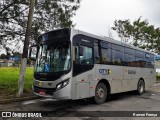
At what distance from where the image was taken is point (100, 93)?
31.7 ft

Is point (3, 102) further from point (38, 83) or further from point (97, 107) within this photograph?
point (97, 107)

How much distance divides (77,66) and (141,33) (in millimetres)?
24788

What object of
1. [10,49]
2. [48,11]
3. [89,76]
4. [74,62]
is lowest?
[89,76]

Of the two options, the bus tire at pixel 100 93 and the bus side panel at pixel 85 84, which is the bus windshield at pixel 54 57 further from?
the bus tire at pixel 100 93

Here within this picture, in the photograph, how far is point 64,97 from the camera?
7.85 meters

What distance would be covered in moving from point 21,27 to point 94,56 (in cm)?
528

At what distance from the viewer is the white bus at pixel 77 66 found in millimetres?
8047

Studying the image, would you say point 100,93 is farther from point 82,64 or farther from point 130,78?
point 130,78

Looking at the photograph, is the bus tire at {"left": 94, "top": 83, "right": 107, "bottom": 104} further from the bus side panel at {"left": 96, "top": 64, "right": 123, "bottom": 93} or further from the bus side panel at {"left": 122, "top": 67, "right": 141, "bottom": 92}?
the bus side panel at {"left": 122, "top": 67, "right": 141, "bottom": 92}

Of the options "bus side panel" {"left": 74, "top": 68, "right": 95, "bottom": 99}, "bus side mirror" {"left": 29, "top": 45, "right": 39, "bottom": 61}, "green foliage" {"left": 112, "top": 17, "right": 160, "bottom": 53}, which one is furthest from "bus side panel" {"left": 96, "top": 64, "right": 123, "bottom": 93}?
"green foliage" {"left": 112, "top": 17, "right": 160, "bottom": 53}

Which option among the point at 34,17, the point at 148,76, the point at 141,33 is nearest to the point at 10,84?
the point at 34,17

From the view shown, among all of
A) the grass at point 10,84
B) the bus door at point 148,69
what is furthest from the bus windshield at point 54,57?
the bus door at point 148,69

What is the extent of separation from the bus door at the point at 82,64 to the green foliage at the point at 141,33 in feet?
74.4

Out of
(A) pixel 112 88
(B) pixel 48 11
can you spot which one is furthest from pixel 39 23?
(A) pixel 112 88
